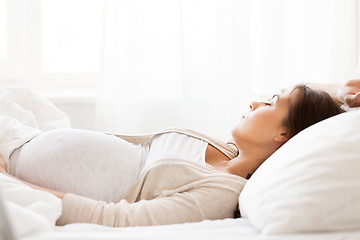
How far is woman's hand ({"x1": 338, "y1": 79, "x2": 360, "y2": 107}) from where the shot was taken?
124 cm

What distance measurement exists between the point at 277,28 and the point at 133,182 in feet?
3.87

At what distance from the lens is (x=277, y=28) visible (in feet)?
6.72

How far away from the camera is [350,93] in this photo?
1291mm

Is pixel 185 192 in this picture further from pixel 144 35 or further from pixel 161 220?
pixel 144 35

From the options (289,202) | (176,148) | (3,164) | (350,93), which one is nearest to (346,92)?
(350,93)

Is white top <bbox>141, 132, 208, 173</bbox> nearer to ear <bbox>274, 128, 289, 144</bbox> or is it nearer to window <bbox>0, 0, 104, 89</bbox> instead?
ear <bbox>274, 128, 289, 144</bbox>

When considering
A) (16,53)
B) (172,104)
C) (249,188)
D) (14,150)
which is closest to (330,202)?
(249,188)

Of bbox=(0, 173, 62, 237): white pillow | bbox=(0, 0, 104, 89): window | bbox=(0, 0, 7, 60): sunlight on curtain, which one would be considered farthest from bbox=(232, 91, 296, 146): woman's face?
bbox=(0, 0, 7, 60): sunlight on curtain

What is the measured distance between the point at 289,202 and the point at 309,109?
50 cm

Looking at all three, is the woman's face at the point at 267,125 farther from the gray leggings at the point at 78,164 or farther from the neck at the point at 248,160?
the gray leggings at the point at 78,164

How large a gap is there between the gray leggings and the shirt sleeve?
0.11 m

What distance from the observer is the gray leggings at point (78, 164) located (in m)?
1.16

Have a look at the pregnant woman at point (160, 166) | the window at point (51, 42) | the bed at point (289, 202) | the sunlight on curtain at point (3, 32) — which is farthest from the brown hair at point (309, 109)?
the sunlight on curtain at point (3, 32)

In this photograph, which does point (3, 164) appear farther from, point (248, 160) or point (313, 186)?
point (313, 186)
